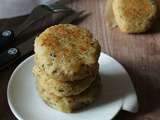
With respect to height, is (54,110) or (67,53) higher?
(67,53)

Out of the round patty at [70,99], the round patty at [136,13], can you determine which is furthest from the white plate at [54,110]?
the round patty at [136,13]

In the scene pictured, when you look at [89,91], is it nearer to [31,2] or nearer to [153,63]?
[153,63]

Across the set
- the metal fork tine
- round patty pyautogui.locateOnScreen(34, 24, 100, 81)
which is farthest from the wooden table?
round patty pyautogui.locateOnScreen(34, 24, 100, 81)

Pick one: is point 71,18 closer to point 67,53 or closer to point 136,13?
point 136,13

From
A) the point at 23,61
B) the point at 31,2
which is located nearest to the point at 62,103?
the point at 23,61

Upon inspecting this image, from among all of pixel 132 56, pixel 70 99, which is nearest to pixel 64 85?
pixel 70 99

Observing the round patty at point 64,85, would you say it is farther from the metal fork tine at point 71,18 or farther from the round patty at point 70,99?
the metal fork tine at point 71,18
